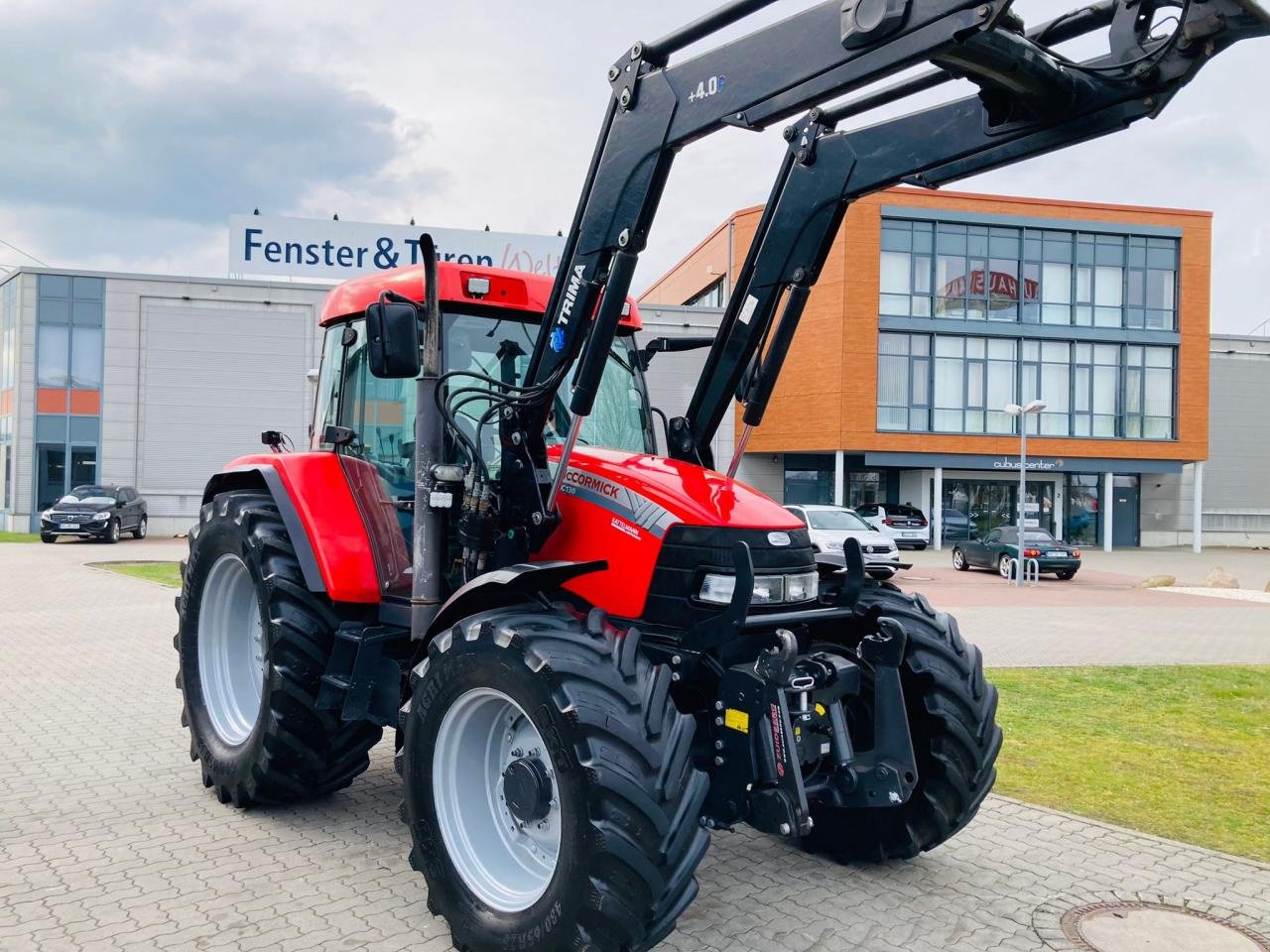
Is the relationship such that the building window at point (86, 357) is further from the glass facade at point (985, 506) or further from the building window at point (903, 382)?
the glass facade at point (985, 506)

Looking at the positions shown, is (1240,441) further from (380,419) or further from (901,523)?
(380,419)

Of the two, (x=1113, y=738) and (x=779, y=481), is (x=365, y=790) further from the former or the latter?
(x=779, y=481)

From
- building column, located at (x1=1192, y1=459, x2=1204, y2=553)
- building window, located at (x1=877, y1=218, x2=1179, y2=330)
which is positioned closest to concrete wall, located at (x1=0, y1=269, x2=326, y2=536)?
building window, located at (x1=877, y1=218, x2=1179, y2=330)

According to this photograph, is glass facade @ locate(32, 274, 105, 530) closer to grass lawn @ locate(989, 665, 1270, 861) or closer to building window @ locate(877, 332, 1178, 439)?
building window @ locate(877, 332, 1178, 439)

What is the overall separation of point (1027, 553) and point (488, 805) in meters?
22.2

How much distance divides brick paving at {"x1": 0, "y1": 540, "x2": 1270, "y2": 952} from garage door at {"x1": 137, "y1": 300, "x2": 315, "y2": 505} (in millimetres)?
27658

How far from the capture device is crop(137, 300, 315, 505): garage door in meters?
32.3

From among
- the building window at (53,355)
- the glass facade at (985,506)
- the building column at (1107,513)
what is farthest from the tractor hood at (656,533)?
the building column at (1107,513)

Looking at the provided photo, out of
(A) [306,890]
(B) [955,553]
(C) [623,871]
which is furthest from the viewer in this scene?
(B) [955,553]

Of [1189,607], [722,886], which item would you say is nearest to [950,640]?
[722,886]

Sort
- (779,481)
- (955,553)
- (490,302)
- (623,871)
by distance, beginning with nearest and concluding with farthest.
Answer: (623,871)
(490,302)
(955,553)
(779,481)

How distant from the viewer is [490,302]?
194 inches

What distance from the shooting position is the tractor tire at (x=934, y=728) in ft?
14.1

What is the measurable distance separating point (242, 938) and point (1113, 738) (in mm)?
6093
